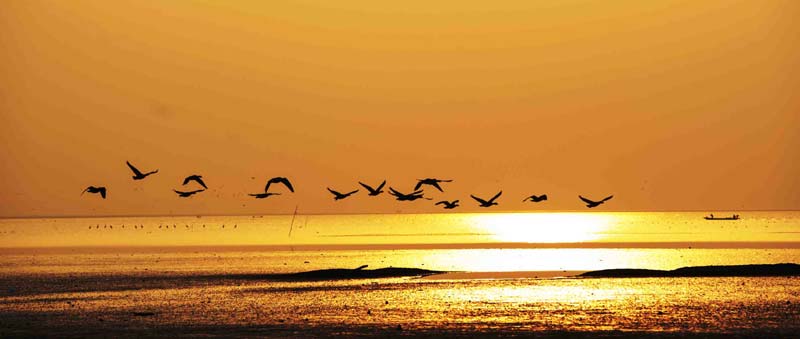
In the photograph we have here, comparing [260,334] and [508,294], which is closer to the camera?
[260,334]

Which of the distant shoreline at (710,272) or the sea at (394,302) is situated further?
the distant shoreline at (710,272)

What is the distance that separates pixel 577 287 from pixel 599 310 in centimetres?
889

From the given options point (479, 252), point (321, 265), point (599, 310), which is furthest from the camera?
point (479, 252)

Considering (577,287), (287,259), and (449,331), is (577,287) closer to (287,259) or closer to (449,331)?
(449,331)

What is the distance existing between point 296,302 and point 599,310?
10.4m

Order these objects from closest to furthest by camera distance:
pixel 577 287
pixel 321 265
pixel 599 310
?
1. pixel 599 310
2. pixel 577 287
3. pixel 321 265

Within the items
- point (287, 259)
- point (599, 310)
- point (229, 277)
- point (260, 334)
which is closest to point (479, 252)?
point (287, 259)

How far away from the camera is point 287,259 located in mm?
79250

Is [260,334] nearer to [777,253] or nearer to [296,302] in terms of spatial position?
[296,302]

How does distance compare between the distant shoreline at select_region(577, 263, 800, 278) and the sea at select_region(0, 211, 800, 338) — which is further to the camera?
the distant shoreline at select_region(577, 263, 800, 278)

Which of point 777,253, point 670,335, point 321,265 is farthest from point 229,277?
point 777,253

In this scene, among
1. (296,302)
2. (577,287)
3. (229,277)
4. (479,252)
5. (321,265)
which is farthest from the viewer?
(479,252)

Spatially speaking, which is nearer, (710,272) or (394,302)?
(394,302)

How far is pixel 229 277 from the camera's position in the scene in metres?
59.4
